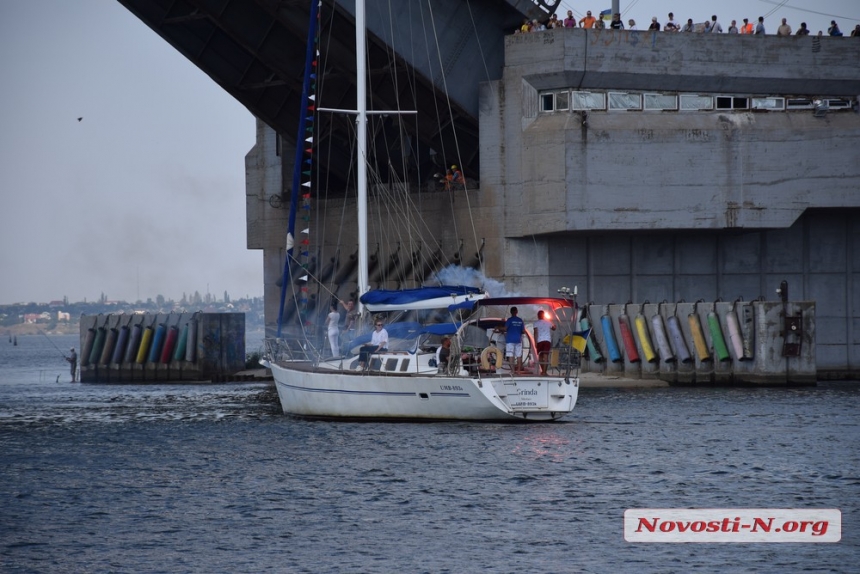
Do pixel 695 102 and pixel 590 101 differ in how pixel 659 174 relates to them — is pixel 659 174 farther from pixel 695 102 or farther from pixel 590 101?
pixel 590 101

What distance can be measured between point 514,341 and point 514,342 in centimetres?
2

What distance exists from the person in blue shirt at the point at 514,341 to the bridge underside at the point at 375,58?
1617 cm

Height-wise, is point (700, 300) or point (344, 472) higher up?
point (700, 300)

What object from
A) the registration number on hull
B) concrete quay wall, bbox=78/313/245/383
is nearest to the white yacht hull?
the registration number on hull

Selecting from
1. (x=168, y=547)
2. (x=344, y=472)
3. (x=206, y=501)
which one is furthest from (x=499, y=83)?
(x=168, y=547)

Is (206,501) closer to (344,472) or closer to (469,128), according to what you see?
(344,472)

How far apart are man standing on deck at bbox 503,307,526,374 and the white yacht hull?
43 centimetres

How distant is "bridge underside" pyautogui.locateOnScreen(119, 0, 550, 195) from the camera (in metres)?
49.5

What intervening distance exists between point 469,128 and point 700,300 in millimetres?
11028

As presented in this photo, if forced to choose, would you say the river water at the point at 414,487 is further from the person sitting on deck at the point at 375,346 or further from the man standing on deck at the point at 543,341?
the person sitting on deck at the point at 375,346

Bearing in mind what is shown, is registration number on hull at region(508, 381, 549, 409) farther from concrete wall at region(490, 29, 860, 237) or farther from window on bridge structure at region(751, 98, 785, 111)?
window on bridge structure at region(751, 98, 785, 111)

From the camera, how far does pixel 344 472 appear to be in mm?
30312

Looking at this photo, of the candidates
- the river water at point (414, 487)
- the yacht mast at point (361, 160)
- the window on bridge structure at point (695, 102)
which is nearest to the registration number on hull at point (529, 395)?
the river water at point (414, 487)

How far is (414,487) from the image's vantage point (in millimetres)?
28328
